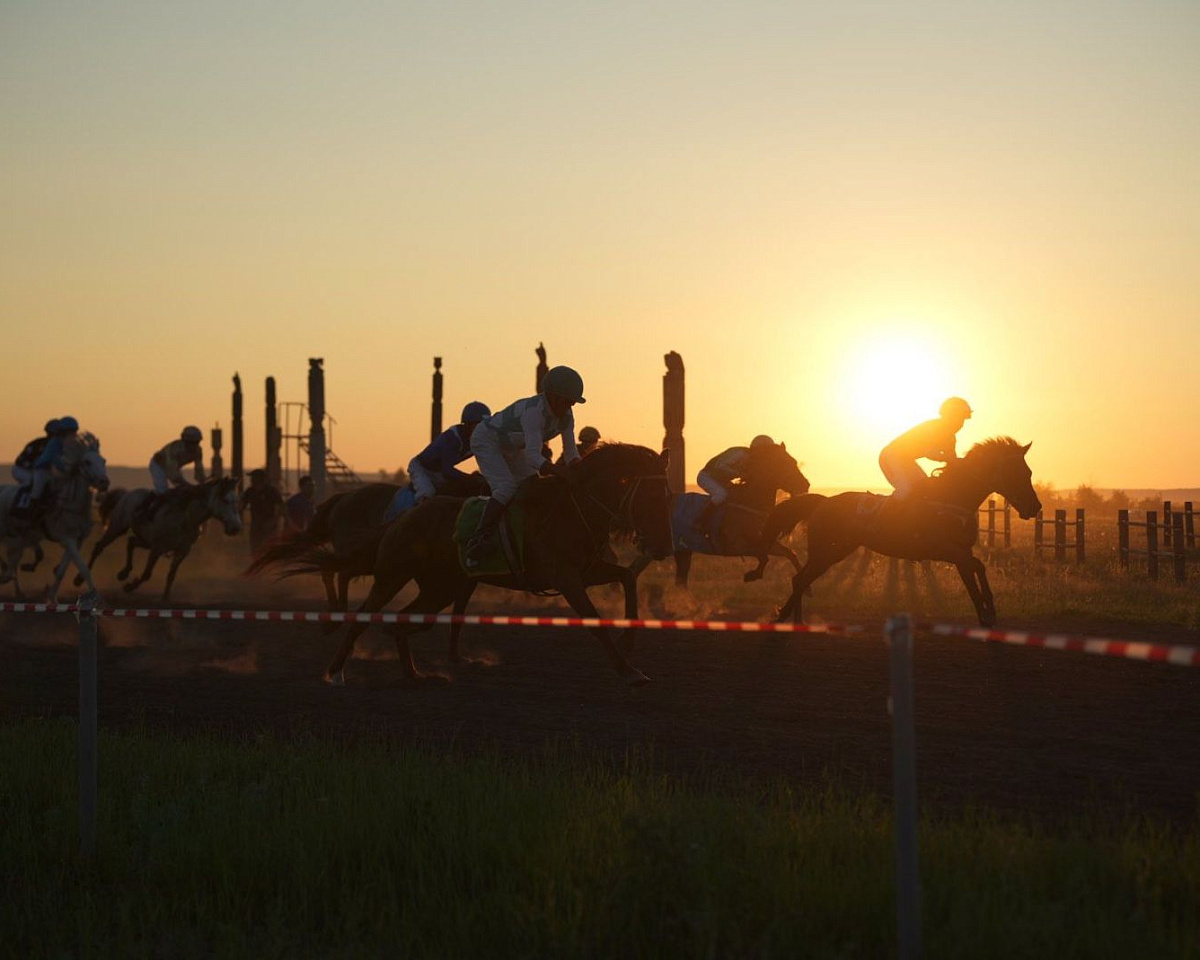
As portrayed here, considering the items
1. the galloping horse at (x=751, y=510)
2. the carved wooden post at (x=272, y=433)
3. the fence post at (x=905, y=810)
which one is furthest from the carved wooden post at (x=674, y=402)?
the carved wooden post at (x=272, y=433)

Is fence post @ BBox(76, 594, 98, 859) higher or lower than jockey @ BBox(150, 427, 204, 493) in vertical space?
lower

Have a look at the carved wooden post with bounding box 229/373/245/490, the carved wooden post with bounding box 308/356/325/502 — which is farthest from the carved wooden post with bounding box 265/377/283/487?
the carved wooden post with bounding box 308/356/325/502

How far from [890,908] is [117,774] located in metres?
4.43

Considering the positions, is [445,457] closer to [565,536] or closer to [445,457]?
[445,457]

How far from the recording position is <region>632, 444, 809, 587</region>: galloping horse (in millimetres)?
17422

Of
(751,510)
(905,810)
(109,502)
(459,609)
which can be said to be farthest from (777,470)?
(905,810)

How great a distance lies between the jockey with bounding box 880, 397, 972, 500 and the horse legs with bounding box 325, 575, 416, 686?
5374 millimetres

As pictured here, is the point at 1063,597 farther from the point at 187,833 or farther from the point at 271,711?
the point at 187,833

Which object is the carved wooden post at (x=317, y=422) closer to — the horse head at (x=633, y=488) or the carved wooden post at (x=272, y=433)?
the carved wooden post at (x=272, y=433)

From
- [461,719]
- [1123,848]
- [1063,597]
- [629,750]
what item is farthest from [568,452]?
Answer: [1063,597]

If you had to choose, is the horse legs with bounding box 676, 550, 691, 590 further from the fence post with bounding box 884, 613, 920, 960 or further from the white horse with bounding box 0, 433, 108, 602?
the fence post with bounding box 884, 613, 920, 960

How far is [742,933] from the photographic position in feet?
15.7

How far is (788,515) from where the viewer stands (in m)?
16.2

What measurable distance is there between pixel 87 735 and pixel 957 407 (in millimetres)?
10149
